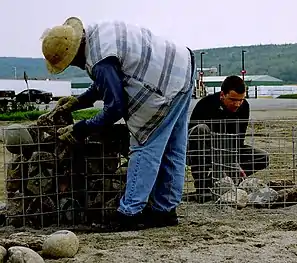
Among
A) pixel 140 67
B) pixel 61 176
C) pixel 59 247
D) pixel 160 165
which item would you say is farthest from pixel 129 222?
pixel 140 67

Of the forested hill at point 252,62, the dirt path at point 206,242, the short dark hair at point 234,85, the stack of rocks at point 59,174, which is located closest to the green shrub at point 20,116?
the short dark hair at point 234,85

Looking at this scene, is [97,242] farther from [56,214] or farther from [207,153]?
[207,153]

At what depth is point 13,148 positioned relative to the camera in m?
5.18

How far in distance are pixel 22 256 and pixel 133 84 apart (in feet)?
5.06

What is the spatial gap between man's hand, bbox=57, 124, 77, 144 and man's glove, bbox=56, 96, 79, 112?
0.85 ft

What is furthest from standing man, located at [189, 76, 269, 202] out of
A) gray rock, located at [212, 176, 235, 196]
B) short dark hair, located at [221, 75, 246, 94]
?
gray rock, located at [212, 176, 235, 196]

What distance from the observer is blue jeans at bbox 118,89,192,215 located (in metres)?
4.92

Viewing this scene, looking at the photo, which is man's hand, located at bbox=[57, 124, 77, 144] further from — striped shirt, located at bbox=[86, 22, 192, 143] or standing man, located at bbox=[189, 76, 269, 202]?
standing man, located at bbox=[189, 76, 269, 202]

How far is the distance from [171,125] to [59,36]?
0.98 meters

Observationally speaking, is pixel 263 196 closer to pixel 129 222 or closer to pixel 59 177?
pixel 129 222

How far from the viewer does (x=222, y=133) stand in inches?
240

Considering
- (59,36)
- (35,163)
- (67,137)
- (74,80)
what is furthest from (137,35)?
(74,80)

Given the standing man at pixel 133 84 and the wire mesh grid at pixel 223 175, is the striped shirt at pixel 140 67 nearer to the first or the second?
the standing man at pixel 133 84

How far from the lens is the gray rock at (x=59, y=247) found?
4.12m
